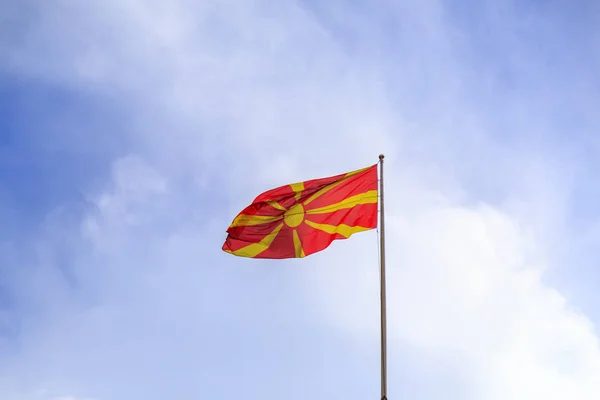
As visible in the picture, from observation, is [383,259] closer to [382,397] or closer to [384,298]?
[384,298]

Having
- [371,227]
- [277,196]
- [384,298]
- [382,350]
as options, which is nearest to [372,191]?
[371,227]

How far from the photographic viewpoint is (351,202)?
22.8 m

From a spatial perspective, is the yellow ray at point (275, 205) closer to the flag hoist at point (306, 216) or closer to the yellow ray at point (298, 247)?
the flag hoist at point (306, 216)

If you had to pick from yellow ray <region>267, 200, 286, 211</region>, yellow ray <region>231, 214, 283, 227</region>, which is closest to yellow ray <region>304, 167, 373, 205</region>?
yellow ray <region>267, 200, 286, 211</region>

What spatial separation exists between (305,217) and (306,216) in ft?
0.18

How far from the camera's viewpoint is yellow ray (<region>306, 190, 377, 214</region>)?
74.2ft

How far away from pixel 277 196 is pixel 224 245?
2851 millimetres

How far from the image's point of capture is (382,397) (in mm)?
17109

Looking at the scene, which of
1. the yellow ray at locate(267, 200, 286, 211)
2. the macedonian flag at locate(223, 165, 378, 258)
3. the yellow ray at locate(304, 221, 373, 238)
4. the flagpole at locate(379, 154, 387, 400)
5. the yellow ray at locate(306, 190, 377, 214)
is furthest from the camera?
the yellow ray at locate(267, 200, 286, 211)

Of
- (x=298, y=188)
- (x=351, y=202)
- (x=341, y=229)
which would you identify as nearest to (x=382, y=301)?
(x=341, y=229)

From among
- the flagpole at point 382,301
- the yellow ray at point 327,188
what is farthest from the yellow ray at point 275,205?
the flagpole at point 382,301

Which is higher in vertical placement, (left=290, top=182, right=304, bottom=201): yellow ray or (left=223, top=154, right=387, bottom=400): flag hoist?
(left=290, top=182, right=304, bottom=201): yellow ray

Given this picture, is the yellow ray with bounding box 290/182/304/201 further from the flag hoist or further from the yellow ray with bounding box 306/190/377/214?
the yellow ray with bounding box 306/190/377/214

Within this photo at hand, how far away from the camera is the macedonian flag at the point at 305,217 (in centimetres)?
2244
